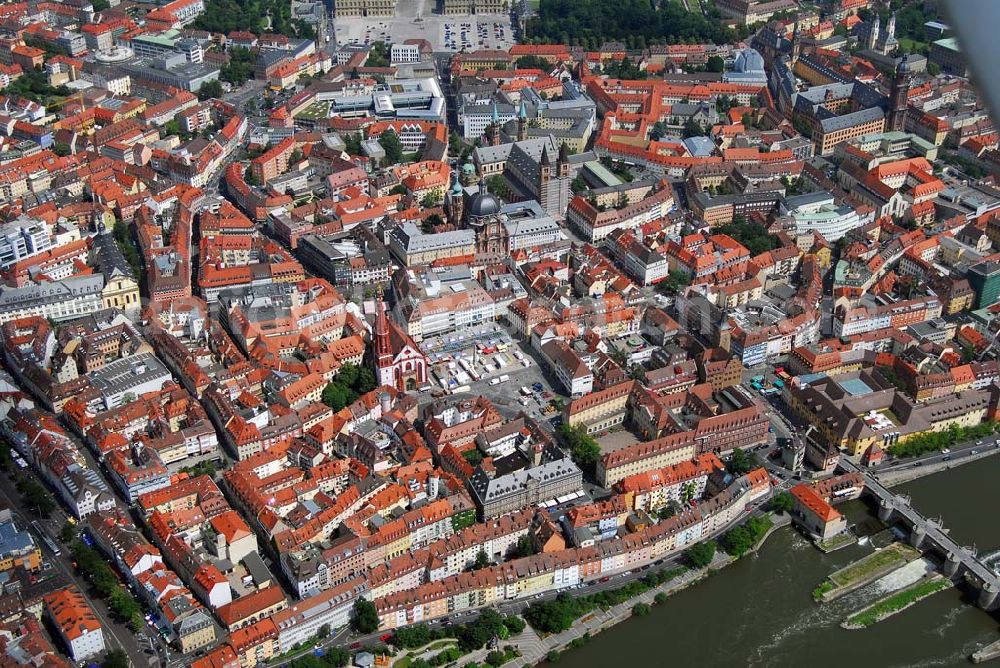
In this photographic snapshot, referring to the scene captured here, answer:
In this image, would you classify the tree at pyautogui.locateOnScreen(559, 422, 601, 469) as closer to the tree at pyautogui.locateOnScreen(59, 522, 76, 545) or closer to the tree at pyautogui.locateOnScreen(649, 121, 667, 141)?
the tree at pyautogui.locateOnScreen(59, 522, 76, 545)

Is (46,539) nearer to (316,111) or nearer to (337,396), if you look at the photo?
(337,396)

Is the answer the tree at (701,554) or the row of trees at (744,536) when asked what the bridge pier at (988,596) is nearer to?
the row of trees at (744,536)

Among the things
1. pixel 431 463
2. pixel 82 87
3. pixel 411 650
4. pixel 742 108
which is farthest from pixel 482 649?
pixel 82 87

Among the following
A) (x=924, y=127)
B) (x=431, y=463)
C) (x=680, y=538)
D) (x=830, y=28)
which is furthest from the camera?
(x=830, y=28)

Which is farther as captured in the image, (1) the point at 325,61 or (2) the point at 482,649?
(1) the point at 325,61

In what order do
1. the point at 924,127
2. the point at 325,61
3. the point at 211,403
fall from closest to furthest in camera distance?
the point at 211,403 → the point at 924,127 → the point at 325,61

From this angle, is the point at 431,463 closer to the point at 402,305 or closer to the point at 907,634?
the point at 402,305
